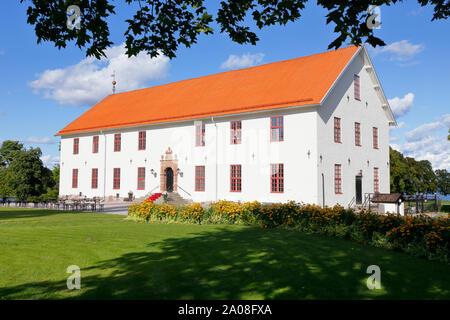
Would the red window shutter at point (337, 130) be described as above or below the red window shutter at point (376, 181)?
above

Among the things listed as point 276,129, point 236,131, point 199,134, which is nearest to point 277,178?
point 276,129

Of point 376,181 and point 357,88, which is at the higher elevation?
point 357,88

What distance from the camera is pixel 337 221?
38.9 feet

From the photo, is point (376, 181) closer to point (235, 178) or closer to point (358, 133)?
point (358, 133)

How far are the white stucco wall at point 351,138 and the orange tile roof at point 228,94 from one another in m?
1.31

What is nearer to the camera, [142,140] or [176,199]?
[176,199]

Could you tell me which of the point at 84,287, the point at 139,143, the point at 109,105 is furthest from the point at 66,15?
the point at 109,105

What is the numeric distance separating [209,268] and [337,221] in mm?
6133

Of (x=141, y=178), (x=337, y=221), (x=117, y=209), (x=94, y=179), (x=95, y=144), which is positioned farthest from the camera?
(x=95, y=144)

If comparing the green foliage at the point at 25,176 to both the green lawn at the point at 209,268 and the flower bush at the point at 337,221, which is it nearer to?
the flower bush at the point at 337,221

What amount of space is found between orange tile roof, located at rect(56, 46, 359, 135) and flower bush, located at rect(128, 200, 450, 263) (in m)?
10.2

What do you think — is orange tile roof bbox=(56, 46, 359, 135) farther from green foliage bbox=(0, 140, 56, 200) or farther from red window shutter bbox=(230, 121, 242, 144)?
green foliage bbox=(0, 140, 56, 200)

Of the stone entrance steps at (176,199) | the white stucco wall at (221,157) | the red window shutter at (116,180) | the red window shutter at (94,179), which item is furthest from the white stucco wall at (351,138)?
the red window shutter at (94,179)

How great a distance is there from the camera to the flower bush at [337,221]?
9.15 m
